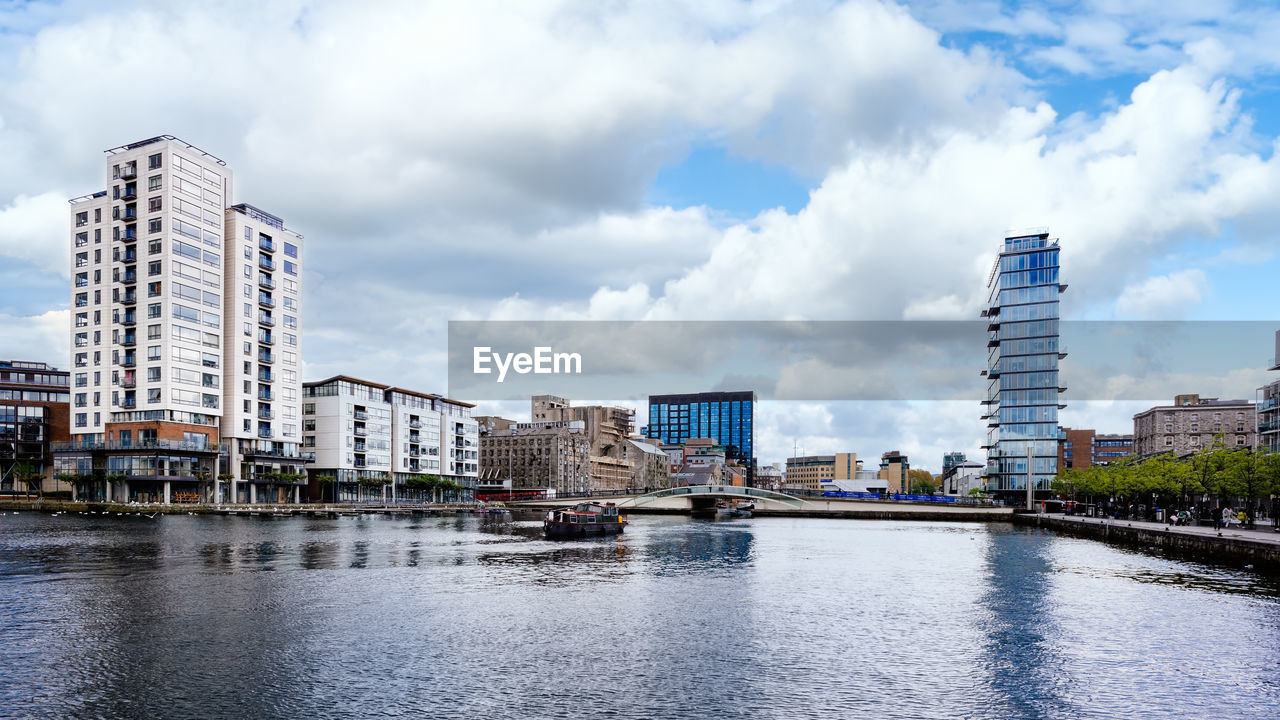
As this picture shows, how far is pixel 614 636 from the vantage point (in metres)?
48.7

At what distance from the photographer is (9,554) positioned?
269 feet

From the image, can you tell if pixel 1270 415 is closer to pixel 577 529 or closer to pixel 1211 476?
pixel 1211 476

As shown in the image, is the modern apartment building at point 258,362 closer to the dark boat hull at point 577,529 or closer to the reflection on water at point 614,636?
the dark boat hull at point 577,529

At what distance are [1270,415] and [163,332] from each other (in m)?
209

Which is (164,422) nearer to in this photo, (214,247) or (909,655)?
(214,247)

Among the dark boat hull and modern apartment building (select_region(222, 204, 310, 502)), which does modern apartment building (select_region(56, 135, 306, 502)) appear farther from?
the dark boat hull

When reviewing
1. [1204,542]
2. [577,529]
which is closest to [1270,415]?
[1204,542]

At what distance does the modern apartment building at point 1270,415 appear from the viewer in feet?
556

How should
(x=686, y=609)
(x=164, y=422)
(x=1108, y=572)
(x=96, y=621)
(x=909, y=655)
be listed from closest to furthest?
(x=909, y=655) < (x=96, y=621) < (x=686, y=609) < (x=1108, y=572) < (x=164, y=422)

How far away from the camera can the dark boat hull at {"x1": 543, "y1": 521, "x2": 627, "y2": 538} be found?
417ft

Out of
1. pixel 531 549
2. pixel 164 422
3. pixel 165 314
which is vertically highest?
pixel 165 314

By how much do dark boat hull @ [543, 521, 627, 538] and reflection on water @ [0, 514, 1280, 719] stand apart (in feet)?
116

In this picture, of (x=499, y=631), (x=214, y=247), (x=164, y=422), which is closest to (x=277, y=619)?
(x=499, y=631)

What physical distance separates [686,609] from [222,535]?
241ft
